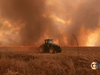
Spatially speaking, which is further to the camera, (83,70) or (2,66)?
(2,66)

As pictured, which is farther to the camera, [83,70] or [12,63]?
[12,63]

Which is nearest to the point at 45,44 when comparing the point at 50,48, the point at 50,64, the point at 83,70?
the point at 50,48

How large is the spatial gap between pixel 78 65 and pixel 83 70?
42.9 inches

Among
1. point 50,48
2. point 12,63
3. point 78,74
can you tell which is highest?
point 50,48

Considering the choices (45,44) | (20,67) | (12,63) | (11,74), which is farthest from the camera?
(45,44)

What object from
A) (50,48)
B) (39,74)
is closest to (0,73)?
(39,74)

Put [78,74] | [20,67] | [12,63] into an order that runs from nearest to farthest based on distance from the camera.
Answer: [78,74], [20,67], [12,63]

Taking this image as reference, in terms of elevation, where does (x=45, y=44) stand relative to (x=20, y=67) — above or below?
above

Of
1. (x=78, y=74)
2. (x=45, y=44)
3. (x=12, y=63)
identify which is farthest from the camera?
(x=45, y=44)

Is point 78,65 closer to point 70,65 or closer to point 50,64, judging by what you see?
point 70,65

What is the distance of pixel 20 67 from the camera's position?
6.37m

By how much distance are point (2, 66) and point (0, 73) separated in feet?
2.62

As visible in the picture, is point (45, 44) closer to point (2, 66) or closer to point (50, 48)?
point (50, 48)

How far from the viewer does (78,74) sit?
5.71m
